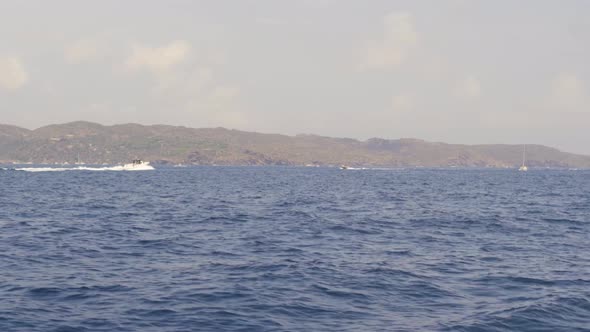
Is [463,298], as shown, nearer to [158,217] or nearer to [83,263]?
[83,263]

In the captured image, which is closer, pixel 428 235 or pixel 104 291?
pixel 104 291

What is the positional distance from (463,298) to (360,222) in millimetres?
27622

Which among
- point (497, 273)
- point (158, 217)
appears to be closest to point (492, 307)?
point (497, 273)

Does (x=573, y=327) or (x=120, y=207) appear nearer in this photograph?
(x=573, y=327)

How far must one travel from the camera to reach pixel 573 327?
2025 cm

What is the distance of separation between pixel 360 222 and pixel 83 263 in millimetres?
27584

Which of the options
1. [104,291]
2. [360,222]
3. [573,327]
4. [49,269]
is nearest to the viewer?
[573,327]

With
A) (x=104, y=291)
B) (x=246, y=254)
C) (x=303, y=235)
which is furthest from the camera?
(x=303, y=235)

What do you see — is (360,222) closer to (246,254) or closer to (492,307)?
(246,254)

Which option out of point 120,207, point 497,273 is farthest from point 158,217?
point 497,273

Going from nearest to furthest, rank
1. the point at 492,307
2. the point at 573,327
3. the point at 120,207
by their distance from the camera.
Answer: the point at 573,327 < the point at 492,307 < the point at 120,207

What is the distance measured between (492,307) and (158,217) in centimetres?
3837

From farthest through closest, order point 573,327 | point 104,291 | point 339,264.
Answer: point 339,264 → point 104,291 → point 573,327

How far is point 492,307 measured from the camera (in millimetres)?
22500
